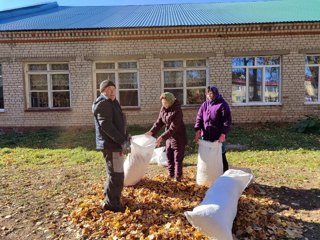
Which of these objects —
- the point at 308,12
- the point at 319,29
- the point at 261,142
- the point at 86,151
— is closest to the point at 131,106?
the point at 86,151

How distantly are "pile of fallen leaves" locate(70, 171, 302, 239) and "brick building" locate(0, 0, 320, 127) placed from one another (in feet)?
22.2

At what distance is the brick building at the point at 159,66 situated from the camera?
1045cm

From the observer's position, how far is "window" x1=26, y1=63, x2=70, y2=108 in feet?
36.0

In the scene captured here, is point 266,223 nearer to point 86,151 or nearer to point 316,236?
point 316,236

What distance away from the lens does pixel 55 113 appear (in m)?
10.9

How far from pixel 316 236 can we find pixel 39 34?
10695 millimetres

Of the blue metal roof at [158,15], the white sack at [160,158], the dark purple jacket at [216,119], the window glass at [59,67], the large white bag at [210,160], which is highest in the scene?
the blue metal roof at [158,15]

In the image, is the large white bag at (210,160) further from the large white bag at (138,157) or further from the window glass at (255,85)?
the window glass at (255,85)

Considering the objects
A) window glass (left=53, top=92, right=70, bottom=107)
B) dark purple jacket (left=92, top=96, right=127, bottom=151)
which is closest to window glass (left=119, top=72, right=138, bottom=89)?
window glass (left=53, top=92, right=70, bottom=107)

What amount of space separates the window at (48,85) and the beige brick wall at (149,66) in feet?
0.97

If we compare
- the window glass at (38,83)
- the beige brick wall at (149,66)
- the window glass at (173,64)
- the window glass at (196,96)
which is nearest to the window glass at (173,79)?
the window glass at (173,64)

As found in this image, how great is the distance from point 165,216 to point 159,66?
7906 mm

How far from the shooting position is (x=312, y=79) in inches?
428

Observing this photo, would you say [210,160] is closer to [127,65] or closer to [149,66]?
[149,66]
